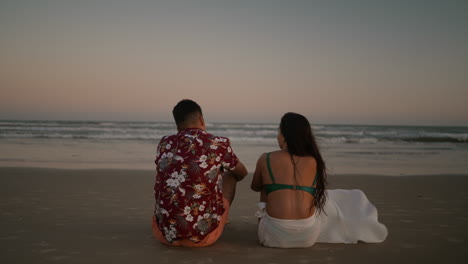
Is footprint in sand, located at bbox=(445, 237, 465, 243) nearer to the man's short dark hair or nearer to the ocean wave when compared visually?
the man's short dark hair

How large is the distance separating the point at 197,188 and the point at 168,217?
0.37 m

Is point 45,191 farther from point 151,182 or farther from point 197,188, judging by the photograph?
point 197,188

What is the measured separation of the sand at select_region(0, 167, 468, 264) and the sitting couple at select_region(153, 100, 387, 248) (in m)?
0.21

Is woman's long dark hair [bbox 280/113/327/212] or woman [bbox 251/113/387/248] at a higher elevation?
woman's long dark hair [bbox 280/113/327/212]

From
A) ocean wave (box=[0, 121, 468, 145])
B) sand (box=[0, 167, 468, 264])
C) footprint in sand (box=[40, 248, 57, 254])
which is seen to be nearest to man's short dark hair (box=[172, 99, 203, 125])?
sand (box=[0, 167, 468, 264])

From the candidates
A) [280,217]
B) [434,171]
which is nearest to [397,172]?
[434,171]

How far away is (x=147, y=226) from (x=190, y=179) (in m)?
1.55

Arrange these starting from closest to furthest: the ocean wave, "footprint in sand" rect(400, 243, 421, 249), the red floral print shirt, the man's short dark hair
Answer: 1. the red floral print shirt
2. the man's short dark hair
3. "footprint in sand" rect(400, 243, 421, 249)
4. the ocean wave

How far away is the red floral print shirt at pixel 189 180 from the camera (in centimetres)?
328

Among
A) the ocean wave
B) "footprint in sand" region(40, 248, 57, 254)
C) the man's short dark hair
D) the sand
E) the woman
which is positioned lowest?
the ocean wave

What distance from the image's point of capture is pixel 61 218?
4.75 metres

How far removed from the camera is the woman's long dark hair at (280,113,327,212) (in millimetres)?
3291

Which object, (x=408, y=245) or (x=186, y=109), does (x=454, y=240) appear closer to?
(x=408, y=245)

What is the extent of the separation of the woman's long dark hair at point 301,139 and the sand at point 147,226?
2.46 ft
